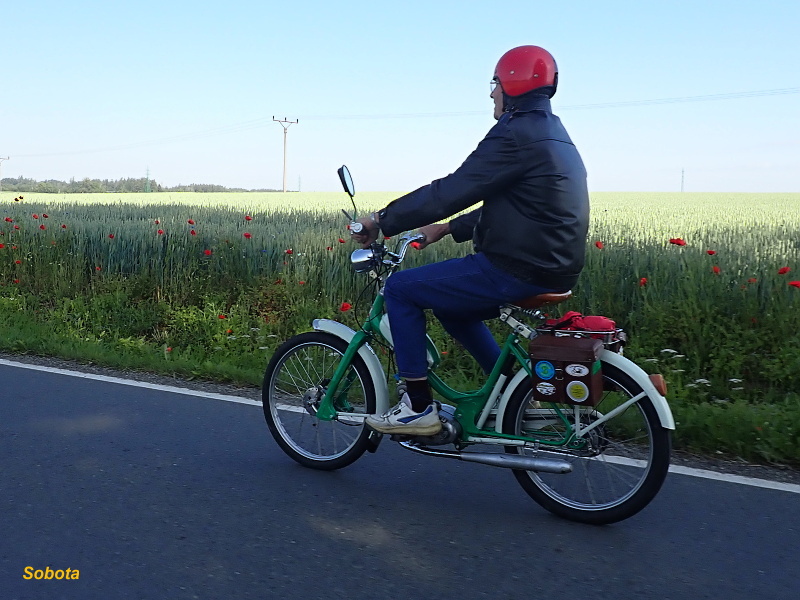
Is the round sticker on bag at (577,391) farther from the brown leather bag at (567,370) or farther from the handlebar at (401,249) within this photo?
the handlebar at (401,249)

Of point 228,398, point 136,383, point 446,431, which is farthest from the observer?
point 136,383

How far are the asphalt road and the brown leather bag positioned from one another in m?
0.61

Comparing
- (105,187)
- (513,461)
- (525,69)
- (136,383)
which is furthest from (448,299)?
(105,187)

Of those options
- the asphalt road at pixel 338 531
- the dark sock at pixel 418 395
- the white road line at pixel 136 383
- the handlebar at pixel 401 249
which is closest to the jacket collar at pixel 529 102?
the handlebar at pixel 401 249

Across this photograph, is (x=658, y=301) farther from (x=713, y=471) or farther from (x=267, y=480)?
(x=267, y=480)

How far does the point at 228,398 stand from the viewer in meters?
6.48

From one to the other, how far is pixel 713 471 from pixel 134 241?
7.85 m

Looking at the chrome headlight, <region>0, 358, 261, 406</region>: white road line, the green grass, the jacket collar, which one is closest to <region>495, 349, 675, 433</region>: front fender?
the chrome headlight

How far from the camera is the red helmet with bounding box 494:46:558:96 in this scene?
12.6 feet

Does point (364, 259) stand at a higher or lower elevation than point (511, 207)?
lower

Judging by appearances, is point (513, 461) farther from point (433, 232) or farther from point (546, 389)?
point (433, 232)

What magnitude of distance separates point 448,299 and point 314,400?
3.77ft

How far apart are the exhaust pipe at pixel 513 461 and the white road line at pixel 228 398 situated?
3.48 feet

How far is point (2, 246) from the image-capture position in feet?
38.3
